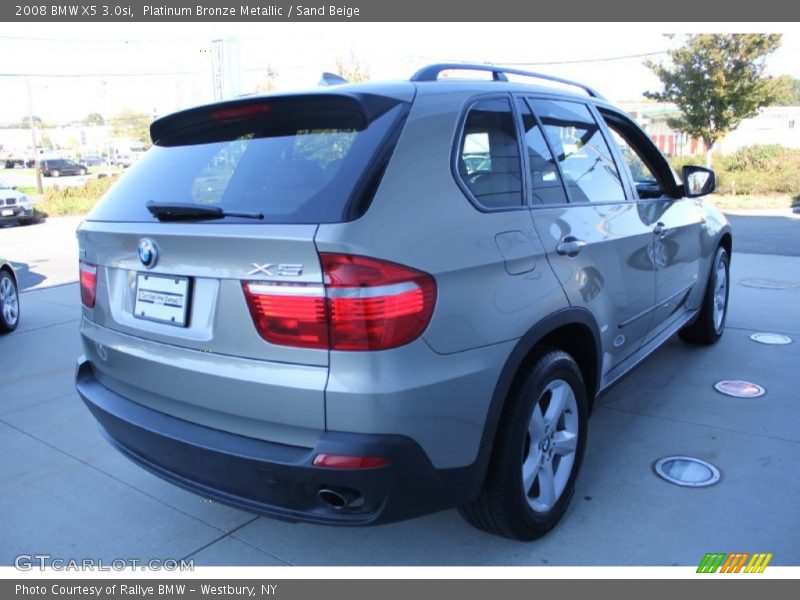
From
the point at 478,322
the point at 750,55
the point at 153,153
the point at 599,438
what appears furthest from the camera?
the point at 750,55

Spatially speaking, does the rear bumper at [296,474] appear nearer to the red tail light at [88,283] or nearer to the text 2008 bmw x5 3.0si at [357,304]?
the text 2008 bmw x5 3.0si at [357,304]

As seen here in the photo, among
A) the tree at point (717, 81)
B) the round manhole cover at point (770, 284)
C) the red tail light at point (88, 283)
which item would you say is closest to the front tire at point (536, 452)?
the red tail light at point (88, 283)

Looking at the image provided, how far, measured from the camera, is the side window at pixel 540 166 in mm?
2787

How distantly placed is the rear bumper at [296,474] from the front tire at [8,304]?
4.78 m

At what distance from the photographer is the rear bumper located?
2014 mm

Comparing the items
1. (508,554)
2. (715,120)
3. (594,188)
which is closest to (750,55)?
(715,120)

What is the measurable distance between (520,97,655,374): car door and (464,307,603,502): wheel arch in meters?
0.08

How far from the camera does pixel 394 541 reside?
280 centimetres

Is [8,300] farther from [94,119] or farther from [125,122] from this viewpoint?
[94,119]

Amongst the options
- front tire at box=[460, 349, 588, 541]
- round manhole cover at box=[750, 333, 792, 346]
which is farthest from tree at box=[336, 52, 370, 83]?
front tire at box=[460, 349, 588, 541]

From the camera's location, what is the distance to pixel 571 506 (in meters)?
3.01

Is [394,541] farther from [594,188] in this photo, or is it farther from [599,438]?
[594,188]

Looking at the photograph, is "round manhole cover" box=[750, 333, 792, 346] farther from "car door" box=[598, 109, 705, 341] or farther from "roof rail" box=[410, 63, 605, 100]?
"roof rail" box=[410, 63, 605, 100]

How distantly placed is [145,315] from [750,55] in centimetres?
2403
